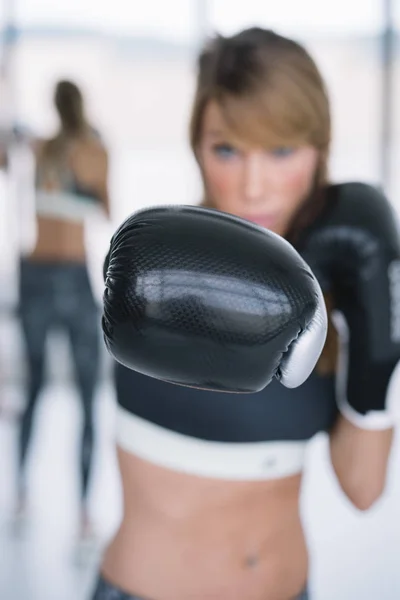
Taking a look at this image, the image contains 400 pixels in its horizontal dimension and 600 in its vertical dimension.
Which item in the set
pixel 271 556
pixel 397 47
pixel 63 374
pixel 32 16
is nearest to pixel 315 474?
pixel 63 374

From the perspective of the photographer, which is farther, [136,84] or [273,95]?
[136,84]

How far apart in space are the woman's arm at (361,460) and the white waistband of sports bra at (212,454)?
56 millimetres

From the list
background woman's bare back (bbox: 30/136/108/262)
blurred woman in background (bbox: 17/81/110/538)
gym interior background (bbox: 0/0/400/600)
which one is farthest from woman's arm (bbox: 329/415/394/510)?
gym interior background (bbox: 0/0/400/600)

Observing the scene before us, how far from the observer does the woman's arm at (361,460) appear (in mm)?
898

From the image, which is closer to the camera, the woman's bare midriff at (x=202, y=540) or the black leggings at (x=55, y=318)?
the woman's bare midriff at (x=202, y=540)

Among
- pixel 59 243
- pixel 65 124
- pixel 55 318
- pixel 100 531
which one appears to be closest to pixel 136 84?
pixel 65 124

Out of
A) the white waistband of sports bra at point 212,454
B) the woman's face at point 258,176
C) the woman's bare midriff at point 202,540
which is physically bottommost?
the woman's bare midriff at point 202,540

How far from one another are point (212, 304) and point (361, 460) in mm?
444

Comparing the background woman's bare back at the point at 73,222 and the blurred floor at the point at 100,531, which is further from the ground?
the background woman's bare back at the point at 73,222

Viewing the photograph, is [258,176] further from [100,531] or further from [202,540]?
[100,531]

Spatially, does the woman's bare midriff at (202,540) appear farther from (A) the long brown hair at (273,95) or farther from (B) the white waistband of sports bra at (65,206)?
(B) the white waistband of sports bra at (65,206)

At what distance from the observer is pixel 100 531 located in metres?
2.25

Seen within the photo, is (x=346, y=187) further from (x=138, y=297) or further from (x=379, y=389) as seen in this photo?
(x=138, y=297)

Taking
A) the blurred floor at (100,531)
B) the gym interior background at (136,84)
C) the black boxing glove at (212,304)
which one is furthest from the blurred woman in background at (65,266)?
the black boxing glove at (212,304)
